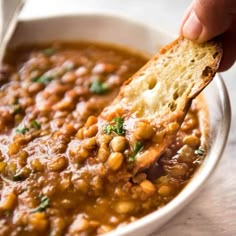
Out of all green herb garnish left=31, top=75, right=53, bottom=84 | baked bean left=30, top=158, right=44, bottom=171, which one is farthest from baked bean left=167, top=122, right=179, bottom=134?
green herb garnish left=31, top=75, right=53, bottom=84

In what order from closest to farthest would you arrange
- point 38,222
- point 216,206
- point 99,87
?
point 38,222
point 216,206
point 99,87

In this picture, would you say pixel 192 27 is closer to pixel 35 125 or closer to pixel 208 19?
pixel 208 19

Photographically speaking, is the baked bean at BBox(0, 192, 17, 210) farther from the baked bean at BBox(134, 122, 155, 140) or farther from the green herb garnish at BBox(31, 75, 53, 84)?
the green herb garnish at BBox(31, 75, 53, 84)

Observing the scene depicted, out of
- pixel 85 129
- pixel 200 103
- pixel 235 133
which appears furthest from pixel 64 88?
pixel 235 133

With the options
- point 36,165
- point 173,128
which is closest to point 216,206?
point 173,128

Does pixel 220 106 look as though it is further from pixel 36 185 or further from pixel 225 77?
pixel 36 185
